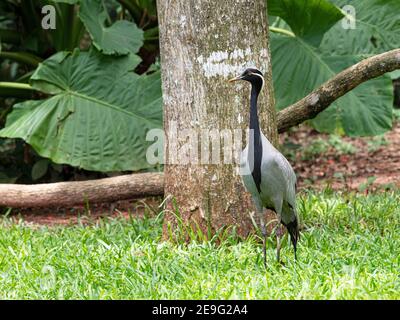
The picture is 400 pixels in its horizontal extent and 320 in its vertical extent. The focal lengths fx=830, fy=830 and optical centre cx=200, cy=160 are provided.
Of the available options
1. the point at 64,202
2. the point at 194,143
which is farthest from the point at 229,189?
the point at 64,202

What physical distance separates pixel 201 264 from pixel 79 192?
2.23 metres

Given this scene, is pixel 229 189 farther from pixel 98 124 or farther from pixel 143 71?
pixel 143 71

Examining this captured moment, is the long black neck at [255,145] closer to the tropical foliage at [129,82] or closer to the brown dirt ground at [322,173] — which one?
the brown dirt ground at [322,173]

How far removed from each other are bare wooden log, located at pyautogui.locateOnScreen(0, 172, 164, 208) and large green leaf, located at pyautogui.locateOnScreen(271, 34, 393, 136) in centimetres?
152

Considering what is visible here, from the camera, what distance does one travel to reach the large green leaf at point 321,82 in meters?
7.04

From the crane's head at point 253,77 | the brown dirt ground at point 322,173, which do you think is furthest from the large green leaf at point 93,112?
the crane's head at point 253,77

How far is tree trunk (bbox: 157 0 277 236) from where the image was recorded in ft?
16.5

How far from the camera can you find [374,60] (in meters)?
5.37

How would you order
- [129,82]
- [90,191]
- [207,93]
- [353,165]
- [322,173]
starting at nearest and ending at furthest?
[207,93]
[90,191]
[129,82]
[322,173]
[353,165]

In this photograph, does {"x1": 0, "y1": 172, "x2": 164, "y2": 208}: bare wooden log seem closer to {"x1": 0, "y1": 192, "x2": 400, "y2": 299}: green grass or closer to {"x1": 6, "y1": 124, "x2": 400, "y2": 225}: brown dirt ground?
{"x1": 6, "y1": 124, "x2": 400, "y2": 225}: brown dirt ground

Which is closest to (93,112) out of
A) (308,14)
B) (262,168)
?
(308,14)

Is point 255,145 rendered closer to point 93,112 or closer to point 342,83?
point 342,83

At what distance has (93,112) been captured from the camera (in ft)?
22.3

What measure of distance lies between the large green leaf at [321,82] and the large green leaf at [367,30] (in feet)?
0.57
